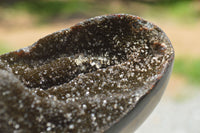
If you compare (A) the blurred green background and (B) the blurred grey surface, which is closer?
(B) the blurred grey surface

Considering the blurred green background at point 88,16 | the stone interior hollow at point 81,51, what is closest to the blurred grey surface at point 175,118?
the blurred green background at point 88,16

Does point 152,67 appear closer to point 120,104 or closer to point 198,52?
point 120,104

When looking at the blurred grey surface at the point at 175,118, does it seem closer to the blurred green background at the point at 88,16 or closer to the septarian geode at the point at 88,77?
the blurred green background at the point at 88,16

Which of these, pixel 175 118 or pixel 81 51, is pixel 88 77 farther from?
pixel 175 118

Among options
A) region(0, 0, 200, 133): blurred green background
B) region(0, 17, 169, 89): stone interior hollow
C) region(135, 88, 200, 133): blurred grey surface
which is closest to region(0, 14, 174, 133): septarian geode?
region(0, 17, 169, 89): stone interior hollow

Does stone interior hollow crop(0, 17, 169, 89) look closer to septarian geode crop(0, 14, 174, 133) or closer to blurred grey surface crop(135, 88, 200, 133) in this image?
septarian geode crop(0, 14, 174, 133)

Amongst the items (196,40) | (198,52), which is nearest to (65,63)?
(198,52)

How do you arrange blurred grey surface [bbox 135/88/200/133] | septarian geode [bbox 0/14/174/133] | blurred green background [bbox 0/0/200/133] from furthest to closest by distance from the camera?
blurred green background [bbox 0/0/200/133] < blurred grey surface [bbox 135/88/200/133] < septarian geode [bbox 0/14/174/133]
